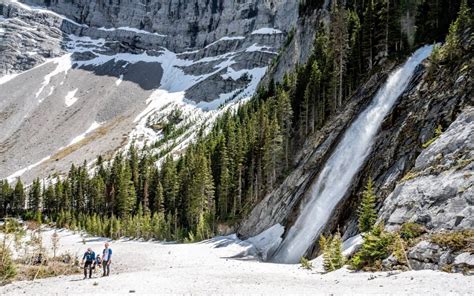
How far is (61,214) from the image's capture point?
102 meters

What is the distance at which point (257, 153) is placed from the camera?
66.2 metres

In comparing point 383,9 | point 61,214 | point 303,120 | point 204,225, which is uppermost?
point 383,9

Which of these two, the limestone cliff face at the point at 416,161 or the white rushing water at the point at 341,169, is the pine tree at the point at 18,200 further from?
the white rushing water at the point at 341,169

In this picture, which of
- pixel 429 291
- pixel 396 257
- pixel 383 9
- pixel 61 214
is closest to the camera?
pixel 429 291

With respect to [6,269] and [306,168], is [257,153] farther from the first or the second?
[6,269]

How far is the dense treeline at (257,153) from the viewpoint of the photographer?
52.6 meters

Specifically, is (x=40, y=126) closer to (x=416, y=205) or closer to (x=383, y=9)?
(x=383, y=9)

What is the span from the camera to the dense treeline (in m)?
52.6

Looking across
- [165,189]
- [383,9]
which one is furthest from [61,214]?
[383,9]

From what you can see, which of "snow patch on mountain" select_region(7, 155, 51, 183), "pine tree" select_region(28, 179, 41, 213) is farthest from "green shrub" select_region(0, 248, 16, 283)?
"snow patch on mountain" select_region(7, 155, 51, 183)

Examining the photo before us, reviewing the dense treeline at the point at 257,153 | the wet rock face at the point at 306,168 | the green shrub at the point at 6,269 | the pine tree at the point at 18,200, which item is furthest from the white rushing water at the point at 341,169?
the pine tree at the point at 18,200

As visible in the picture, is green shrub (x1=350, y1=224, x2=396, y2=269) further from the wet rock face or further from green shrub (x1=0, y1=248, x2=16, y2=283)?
green shrub (x1=0, y1=248, x2=16, y2=283)

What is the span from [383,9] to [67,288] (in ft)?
154

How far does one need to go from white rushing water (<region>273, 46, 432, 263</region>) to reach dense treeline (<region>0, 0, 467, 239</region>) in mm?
7149
